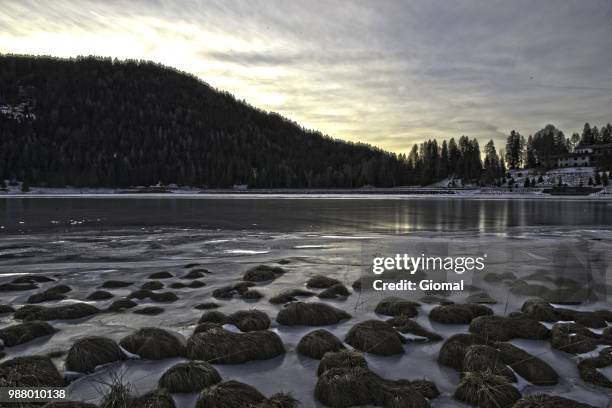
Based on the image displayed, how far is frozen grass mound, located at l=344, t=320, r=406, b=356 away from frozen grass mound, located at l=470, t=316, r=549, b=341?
1.81 metres

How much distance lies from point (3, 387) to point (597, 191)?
126 m

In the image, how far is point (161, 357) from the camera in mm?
8141

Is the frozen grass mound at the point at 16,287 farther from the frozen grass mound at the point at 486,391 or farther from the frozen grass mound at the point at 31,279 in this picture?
the frozen grass mound at the point at 486,391

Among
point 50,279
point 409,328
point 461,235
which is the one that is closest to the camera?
point 409,328

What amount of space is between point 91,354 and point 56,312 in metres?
3.50

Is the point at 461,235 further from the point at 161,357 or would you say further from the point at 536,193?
the point at 536,193

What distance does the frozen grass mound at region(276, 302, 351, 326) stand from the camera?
10.2 meters

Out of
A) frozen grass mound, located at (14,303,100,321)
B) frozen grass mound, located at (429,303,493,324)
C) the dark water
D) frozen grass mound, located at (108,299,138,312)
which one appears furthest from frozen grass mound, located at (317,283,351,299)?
the dark water

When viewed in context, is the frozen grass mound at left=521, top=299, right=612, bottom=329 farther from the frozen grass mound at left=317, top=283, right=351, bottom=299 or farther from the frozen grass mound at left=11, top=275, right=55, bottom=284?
the frozen grass mound at left=11, top=275, right=55, bottom=284

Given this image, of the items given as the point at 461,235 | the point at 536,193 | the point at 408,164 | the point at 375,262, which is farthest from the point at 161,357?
the point at 408,164

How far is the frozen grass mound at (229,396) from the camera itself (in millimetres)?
6285

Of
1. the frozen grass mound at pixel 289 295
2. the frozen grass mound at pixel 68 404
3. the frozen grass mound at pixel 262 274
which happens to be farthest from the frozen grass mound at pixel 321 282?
the frozen grass mound at pixel 68 404

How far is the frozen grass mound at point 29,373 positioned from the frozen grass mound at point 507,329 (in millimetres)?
8162

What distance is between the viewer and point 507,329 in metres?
9.20
